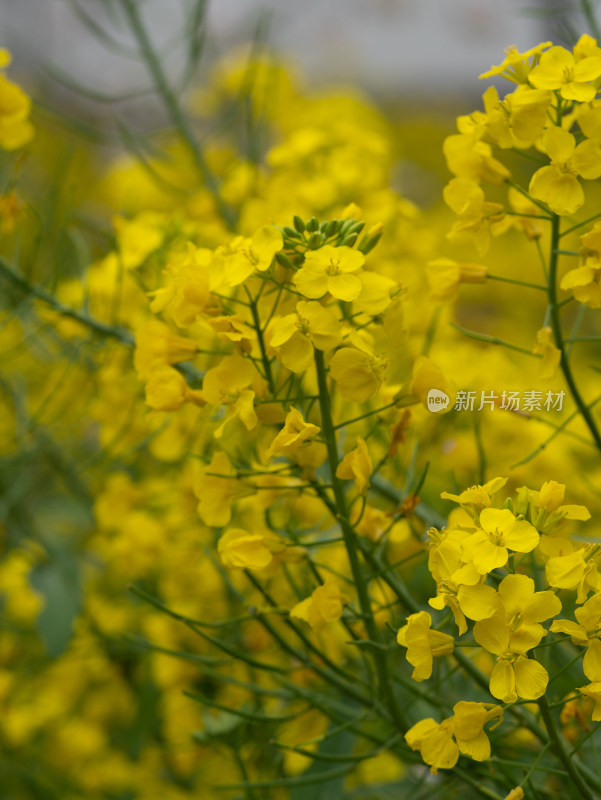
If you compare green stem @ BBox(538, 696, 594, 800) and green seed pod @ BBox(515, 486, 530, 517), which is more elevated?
green seed pod @ BBox(515, 486, 530, 517)

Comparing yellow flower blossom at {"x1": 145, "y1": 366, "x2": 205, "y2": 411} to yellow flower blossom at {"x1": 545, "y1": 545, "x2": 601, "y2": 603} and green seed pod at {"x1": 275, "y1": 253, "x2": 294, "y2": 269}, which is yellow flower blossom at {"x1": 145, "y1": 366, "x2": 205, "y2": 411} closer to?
green seed pod at {"x1": 275, "y1": 253, "x2": 294, "y2": 269}

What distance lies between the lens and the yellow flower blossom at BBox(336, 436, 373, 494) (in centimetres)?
44

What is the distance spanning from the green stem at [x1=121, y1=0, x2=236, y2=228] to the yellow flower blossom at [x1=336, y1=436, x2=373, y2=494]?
540 millimetres

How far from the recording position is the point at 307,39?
10.8 ft

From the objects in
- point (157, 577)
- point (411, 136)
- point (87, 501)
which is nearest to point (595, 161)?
point (157, 577)

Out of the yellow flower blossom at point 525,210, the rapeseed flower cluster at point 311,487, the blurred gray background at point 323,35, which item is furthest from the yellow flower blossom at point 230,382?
the blurred gray background at point 323,35

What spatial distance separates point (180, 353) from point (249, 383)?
8cm

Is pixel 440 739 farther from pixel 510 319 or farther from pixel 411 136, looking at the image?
pixel 411 136

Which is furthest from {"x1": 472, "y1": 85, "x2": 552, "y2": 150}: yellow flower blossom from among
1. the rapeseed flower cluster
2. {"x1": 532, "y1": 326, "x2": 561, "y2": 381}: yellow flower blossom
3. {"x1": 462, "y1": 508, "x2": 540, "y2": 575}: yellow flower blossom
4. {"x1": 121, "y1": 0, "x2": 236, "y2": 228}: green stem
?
{"x1": 121, "y1": 0, "x2": 236, "y2": 228}: green stem

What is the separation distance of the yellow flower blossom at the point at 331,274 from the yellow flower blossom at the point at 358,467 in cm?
8

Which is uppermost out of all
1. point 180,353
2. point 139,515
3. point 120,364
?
point 180,353

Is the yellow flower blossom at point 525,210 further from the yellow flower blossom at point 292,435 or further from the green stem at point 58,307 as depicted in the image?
the green stem at point 58,307

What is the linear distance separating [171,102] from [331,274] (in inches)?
23.6

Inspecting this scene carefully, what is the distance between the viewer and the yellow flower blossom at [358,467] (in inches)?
17.3
